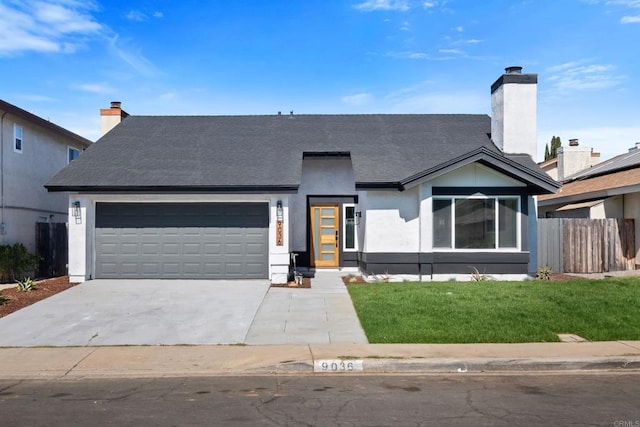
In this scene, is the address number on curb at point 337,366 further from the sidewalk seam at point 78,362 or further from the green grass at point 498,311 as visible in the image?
the sidewalk seam at point 78,362

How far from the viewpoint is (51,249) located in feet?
58.9

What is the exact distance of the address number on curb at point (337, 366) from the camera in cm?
775

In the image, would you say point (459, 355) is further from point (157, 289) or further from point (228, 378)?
point (157, 289)

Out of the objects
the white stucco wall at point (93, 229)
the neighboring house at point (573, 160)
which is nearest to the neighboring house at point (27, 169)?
the white stucco wall at point (93, 229)

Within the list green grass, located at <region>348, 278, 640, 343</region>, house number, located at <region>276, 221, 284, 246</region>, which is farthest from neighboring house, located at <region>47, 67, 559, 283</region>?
green grass, located at <region>348, 278, 640, 343</region>

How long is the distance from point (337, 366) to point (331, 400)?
1.49m

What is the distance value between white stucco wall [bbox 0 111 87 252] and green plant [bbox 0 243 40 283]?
0.77 meters

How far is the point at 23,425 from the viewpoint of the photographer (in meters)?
5.48

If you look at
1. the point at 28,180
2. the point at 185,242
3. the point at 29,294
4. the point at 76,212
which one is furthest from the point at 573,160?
the point at 29,294

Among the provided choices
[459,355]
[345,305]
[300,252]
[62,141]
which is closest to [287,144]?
[300,252]

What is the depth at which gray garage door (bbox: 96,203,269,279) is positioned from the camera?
15359mm

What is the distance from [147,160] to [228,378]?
11.0 meters

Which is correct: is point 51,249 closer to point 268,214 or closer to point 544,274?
point 268,214

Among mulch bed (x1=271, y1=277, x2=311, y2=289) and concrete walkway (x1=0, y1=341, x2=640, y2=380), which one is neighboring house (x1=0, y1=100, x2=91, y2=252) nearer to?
mulch bed (x1=271, y1=277, x2=311, y2=289)
